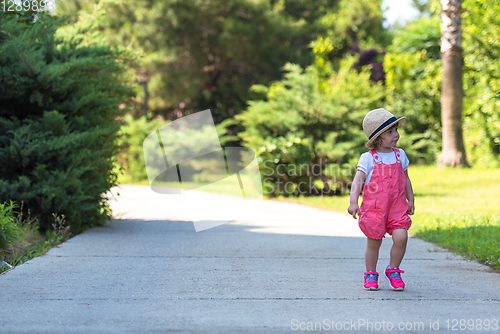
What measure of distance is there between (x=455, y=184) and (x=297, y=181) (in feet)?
13.7

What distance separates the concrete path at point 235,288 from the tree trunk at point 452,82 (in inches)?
375

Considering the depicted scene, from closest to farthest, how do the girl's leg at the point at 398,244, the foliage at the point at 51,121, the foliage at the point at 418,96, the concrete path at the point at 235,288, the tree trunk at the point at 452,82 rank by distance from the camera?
the concrete path at the point at 235,288 < the girl's leg at the point at 398,244 < the foliage at the point at 51,121 < the tree trunk at the point at 452,82 < the foliage at the point at 418,96

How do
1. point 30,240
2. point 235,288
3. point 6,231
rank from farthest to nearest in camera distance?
1. point 30,240
2. point 6,231
3. point 235,288

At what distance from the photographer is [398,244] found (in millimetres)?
4062

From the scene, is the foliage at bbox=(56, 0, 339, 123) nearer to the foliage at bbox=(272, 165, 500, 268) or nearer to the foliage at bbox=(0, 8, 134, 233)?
the foliage at bbox=(272, 165, 500, 268)

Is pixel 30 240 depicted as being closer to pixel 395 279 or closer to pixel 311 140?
pixel 395 279

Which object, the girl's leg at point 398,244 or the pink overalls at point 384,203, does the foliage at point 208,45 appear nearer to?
the pink overalls at point 384,203

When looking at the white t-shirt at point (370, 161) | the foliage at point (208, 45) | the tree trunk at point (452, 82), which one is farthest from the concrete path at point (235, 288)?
the foliage at point (208, 45)

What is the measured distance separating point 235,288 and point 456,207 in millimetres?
6609

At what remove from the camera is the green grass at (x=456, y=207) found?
19.6ft

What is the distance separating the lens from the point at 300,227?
311 inches

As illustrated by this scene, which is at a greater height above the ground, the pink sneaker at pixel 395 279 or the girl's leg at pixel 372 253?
the girl's leg at pixel 372 253

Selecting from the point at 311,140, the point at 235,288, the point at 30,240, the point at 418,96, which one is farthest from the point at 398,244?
the point at 418,96

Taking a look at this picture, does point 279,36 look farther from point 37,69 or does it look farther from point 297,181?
point 37,69
